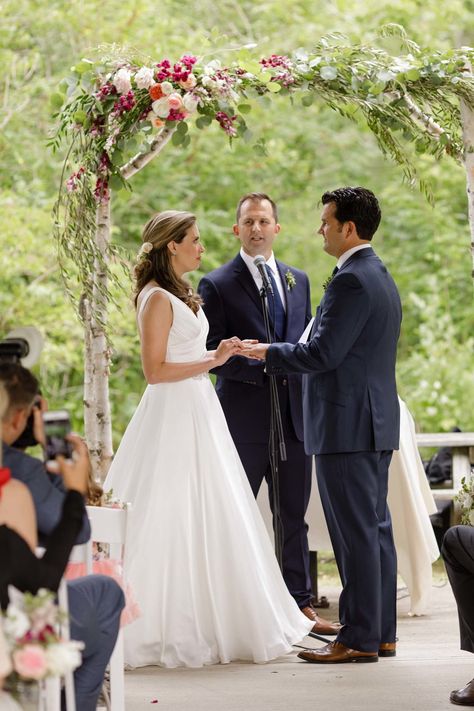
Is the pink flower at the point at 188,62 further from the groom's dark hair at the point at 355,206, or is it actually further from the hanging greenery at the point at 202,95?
the groom's dark hair at the point at 355,206

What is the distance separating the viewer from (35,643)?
233 centimetres

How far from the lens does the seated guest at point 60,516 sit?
101 inches

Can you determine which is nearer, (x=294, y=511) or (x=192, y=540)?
(x=192, y=540)

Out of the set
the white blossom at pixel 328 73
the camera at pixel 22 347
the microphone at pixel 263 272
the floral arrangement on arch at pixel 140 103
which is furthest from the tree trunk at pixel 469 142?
the camera at pixel 22 347

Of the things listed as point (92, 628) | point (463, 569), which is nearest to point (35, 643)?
point (92, 628)

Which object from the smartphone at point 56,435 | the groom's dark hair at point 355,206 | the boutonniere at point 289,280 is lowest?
the smartphone at point 56,435

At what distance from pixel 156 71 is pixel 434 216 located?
7.89m

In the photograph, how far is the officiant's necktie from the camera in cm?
490

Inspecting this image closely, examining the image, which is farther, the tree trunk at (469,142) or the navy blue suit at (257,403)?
the navy blue suit at (257,403)

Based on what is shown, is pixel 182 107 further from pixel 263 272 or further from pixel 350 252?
pixel 350 252

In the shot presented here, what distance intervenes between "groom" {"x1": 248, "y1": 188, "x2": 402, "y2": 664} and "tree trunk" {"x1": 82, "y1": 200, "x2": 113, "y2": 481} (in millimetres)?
757

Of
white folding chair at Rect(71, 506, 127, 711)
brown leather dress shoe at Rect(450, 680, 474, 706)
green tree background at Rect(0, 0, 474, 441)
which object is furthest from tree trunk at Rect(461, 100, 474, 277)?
green tree background at Rect(0, 0, 474, 441)

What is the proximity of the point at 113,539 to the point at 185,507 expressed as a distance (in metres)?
1.08

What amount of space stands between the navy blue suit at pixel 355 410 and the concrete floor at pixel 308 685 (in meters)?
0.21
